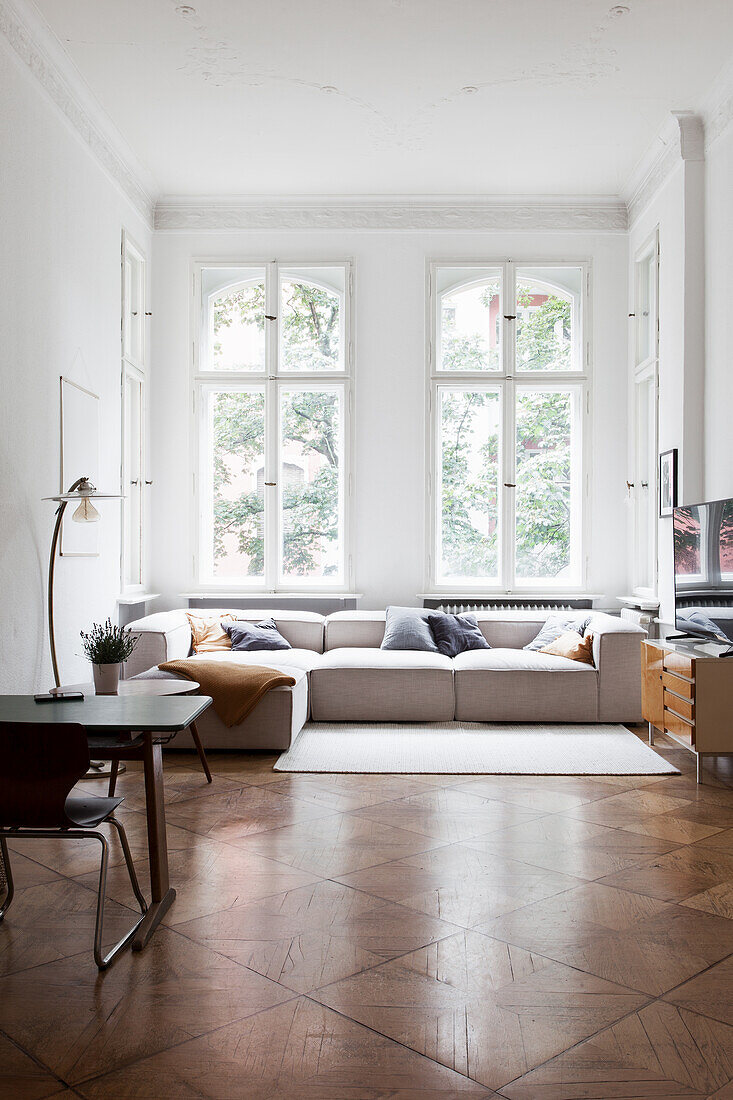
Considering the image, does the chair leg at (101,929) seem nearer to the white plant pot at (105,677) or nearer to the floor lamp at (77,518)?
the white plant pot at (105,677)

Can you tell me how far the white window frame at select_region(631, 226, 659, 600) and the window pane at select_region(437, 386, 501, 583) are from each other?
115 cm

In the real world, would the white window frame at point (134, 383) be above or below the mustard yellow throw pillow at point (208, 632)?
above

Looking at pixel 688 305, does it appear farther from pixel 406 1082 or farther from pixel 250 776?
pixel 406 1082

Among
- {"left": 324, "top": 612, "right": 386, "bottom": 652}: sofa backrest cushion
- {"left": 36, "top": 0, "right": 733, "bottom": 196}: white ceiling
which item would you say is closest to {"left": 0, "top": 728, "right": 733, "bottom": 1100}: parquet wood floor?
{"left": 324, "top": 612, "right": 386, "bottom": 652}: sofa backrest cushion

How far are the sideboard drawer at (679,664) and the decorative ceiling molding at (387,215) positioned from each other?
4.14 meters

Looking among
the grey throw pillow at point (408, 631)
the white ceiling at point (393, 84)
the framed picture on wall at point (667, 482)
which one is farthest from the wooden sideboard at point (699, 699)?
the white ceiling at point (393, 84)

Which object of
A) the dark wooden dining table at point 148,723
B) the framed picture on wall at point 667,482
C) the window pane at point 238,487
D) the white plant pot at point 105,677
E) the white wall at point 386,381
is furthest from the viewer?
the window pane at point 238,487

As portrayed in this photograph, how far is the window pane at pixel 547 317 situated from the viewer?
7.74 m

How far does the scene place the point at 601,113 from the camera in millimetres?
6020

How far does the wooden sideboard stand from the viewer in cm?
475

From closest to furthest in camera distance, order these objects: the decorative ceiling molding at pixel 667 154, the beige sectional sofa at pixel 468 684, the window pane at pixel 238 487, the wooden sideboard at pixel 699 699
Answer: the wooden sideboard at pixel 699 699 < the decorative ceiling molding at pixel 667 154 < the beige sectional sofa at pixel 468 684 < the window pane at pixel 238 487

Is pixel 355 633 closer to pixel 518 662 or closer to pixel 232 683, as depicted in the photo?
pixel 518 662

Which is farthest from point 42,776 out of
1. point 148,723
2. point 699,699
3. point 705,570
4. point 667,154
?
point 667,154

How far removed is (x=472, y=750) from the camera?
5516mm
